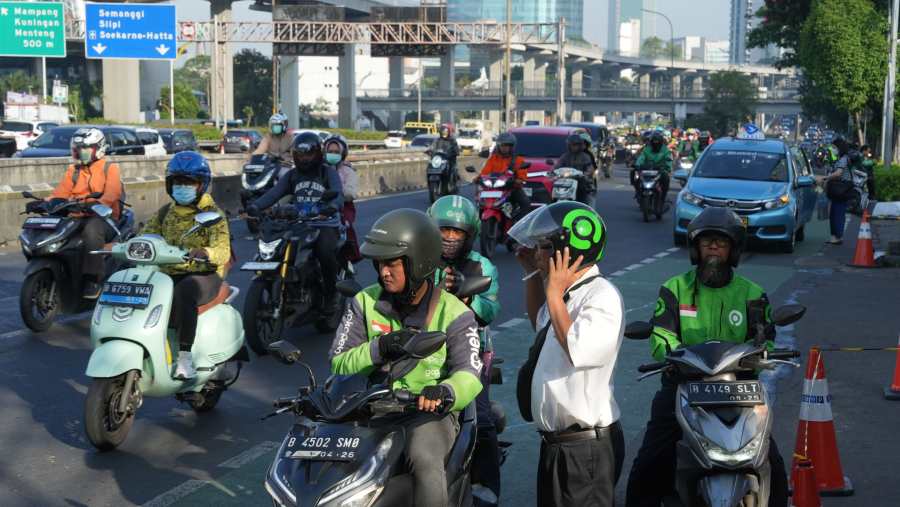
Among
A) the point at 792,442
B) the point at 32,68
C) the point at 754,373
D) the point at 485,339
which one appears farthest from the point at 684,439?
the point at 32,68

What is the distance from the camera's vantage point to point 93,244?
35.6ft

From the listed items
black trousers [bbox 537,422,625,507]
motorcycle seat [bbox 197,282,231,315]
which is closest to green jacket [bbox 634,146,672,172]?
motorcycle seat [bbox 197,282,231,315]

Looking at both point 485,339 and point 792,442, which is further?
point 792,442

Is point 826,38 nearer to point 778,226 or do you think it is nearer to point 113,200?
point 778,226

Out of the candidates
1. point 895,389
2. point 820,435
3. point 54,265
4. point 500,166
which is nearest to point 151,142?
point 500,166

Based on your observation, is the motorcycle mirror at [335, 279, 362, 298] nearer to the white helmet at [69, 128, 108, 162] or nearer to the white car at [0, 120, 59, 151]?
the white helmet at [69, 128, 108, 162]

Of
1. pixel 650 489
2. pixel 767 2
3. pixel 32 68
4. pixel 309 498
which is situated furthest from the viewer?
pixel 32 68

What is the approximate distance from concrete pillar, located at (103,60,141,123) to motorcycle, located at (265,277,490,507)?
7401 cm

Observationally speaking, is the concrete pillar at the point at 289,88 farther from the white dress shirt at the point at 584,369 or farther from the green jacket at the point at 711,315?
the white dress shirt at the point at 584,369

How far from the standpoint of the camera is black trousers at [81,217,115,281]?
10820 mm

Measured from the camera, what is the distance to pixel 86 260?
35.5ft

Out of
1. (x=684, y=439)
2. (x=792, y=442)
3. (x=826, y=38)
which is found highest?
(x=826, y=38)

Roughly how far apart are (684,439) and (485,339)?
1.34 meters

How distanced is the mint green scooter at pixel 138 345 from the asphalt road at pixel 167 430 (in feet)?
0.81
